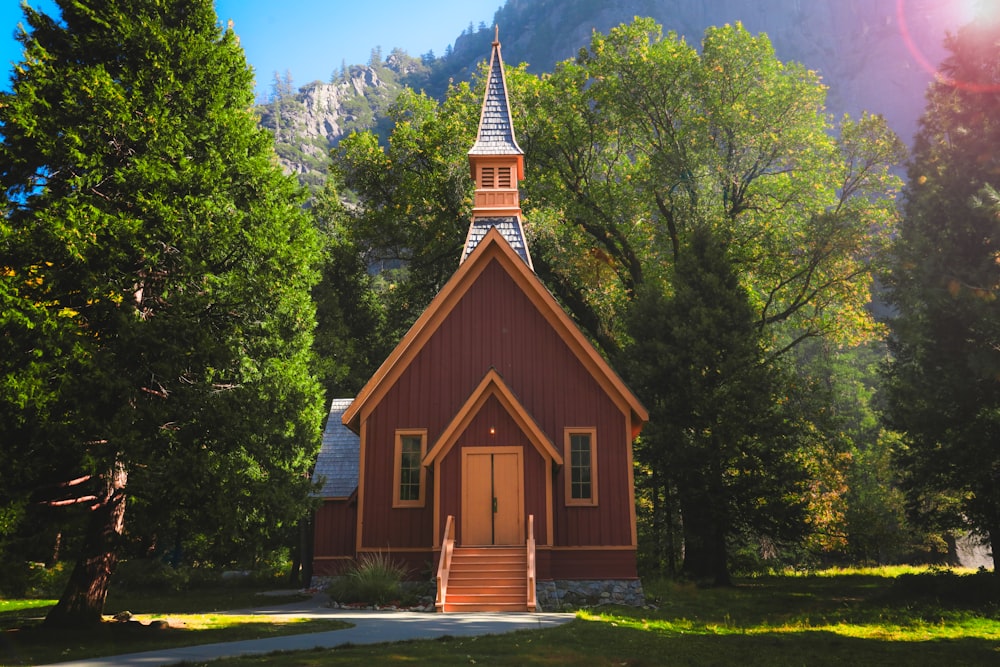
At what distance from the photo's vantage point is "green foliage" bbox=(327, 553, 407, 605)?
53.8 ft

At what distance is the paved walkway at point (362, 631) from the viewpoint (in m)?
9.08

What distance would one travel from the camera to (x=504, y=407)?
59.0 ft

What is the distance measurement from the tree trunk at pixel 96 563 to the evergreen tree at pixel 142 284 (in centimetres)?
3

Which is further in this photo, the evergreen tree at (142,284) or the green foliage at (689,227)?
the green foliage at (689,227)

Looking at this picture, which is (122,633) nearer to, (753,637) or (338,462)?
(753,637)

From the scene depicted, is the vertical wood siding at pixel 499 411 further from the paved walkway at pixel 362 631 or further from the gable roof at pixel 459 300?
the paved walkway at pixel 362 631

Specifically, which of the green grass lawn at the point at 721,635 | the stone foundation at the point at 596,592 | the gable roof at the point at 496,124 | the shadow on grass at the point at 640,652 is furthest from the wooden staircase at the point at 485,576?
the gable roof at the point at 496,124

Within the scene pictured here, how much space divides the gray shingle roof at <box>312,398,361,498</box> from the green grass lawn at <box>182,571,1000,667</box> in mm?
10632

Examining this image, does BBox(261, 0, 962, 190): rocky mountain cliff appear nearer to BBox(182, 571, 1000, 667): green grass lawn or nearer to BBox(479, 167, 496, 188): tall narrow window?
BBox(479, 167, 496, 188): tall narrow window

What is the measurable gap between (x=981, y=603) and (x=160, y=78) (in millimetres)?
19615

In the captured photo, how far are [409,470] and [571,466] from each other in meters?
4.36

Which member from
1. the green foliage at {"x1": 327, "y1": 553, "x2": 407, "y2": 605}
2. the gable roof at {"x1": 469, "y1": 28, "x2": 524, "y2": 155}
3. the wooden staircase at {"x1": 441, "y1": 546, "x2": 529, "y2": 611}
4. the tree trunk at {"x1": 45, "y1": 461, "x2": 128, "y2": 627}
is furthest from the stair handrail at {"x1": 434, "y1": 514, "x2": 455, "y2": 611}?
the gable roof at {"x1": 469, "y1": 28, "x2": 524, "y2": 155}

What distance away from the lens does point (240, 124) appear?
47.3 feet

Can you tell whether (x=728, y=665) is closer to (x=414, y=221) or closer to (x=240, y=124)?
(x=240, y=124)
